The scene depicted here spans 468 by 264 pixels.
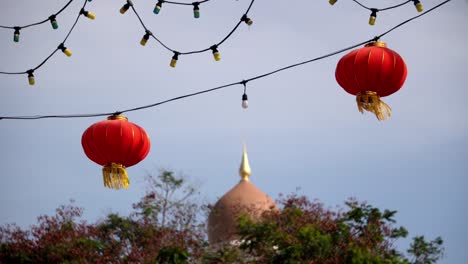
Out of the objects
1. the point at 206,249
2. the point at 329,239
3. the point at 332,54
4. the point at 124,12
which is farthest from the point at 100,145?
the point at 206,249

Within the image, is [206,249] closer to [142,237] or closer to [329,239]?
[142,237]

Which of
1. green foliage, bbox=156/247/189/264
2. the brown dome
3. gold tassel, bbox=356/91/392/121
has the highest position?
the brown dome

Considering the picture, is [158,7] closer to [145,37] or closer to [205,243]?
[145,37]

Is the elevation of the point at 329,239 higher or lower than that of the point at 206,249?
lower

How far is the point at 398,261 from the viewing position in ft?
59.5

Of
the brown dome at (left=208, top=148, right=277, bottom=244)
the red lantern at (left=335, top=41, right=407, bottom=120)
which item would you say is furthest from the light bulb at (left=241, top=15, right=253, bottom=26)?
the brown dome at (left=208, top=148, right=277, bottom=244)

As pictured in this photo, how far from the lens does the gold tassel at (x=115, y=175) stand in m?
9.05

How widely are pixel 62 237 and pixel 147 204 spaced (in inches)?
77.9

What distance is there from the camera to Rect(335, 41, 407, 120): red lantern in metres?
7.89

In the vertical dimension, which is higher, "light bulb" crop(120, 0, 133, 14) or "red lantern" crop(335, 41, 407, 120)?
"light bulb" crop(120, 0, 133, 14)

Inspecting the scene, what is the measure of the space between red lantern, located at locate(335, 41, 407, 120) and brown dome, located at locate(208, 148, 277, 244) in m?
17.4

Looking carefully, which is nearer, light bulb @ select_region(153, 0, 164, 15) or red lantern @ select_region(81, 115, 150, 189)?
light bulb @ select_region(153, 0, 164, 15)

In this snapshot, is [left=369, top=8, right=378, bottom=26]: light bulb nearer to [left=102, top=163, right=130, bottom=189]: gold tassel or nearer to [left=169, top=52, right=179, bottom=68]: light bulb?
[left=169, top=52, right=179, bottom=68]: light bulb

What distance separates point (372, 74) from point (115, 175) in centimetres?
246
